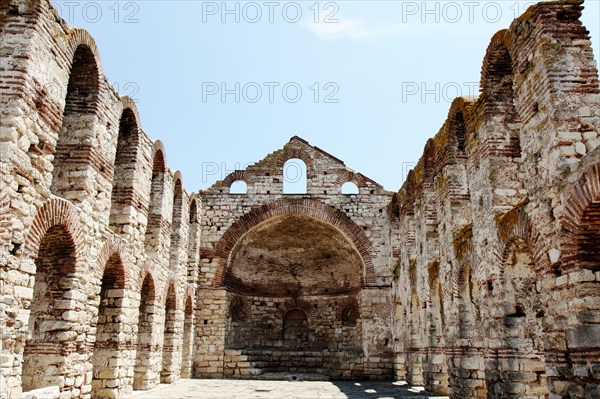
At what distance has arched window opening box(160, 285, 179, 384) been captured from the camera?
14.5 metres

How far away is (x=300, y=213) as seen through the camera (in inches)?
762

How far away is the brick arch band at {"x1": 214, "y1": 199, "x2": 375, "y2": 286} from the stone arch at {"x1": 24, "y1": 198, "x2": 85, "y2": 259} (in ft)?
35.0

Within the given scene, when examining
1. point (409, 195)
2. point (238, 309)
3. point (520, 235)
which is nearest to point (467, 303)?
point (520, 235)

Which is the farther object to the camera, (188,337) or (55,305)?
(188,337)

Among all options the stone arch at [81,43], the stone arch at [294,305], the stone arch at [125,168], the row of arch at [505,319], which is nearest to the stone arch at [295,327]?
the stone arch at [294,305]

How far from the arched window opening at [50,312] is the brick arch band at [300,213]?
10.8 metres

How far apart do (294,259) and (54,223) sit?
14547 mm

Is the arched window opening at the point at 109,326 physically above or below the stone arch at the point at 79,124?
below

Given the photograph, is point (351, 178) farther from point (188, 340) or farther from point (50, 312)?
point (50, 312)

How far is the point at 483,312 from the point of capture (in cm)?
913

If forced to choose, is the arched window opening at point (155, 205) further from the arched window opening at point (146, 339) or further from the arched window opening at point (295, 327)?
the arched window opening at point (295, 327)

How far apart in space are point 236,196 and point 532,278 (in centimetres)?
1298

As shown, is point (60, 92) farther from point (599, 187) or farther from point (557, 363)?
point (557, 363)

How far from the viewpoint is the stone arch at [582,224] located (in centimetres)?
568
